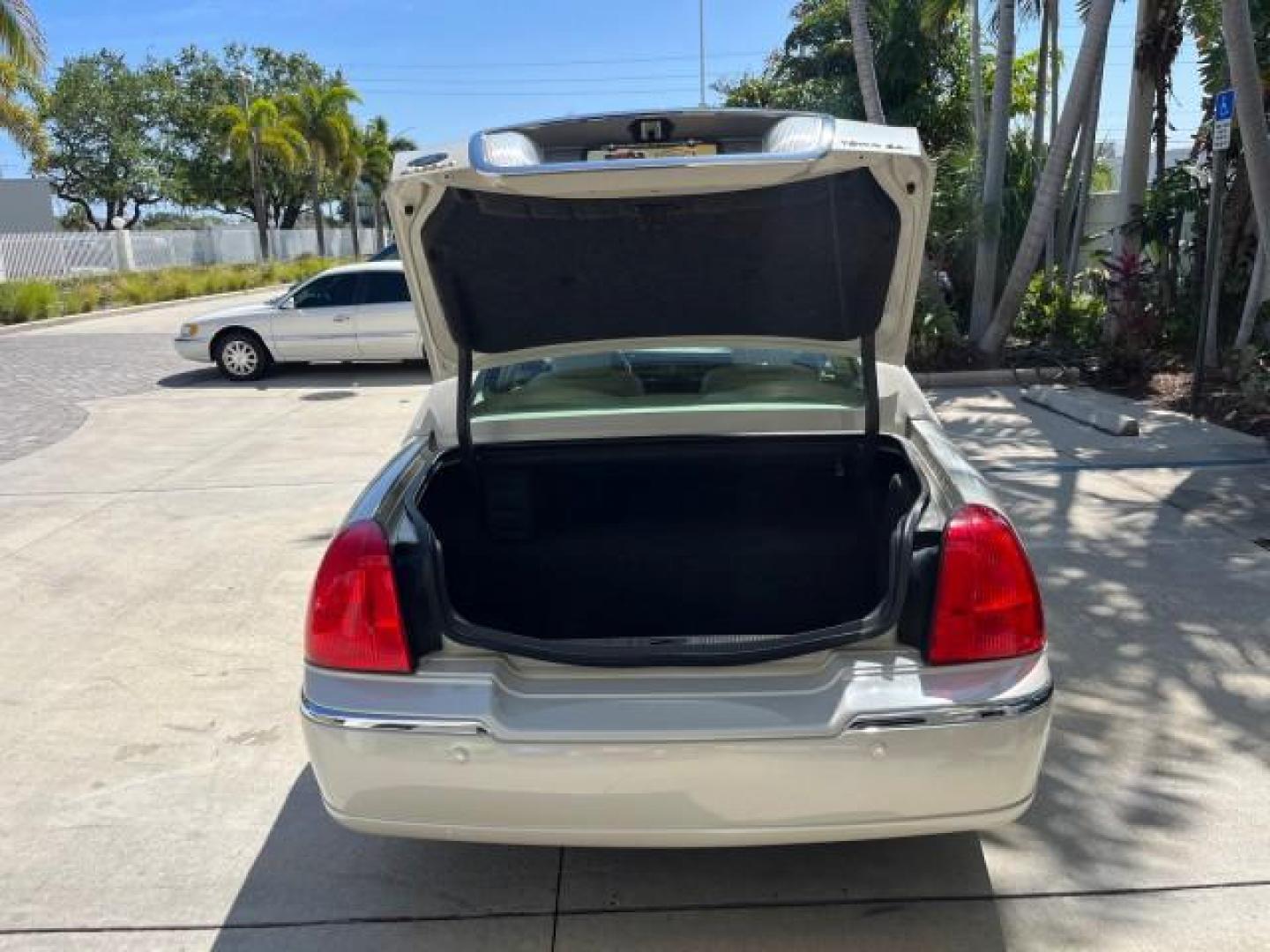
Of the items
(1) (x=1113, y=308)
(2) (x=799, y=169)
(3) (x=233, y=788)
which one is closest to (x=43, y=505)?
(3) (x=233, y=788)

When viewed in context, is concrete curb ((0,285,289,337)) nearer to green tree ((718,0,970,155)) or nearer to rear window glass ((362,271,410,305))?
rear window glass ((362,271,410,305))

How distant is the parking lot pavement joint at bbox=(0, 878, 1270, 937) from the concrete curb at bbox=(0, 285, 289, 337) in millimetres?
20339

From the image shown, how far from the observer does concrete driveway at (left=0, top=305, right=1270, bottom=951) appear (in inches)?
109

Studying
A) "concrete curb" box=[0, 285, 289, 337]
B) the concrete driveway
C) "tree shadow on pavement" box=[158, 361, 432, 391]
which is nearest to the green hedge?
"concrete curb" box=[0, 285, 289, 337]

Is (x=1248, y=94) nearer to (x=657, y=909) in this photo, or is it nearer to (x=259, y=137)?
(x=657, y=909)

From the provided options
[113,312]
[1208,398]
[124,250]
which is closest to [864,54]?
[1208,398]

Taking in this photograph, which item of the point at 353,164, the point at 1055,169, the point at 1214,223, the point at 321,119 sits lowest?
the point at 1214,223

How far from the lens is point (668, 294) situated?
10.5 feet

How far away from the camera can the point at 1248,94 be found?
316 inches

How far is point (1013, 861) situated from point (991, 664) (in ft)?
2.89

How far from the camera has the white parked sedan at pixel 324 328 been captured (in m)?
13.2

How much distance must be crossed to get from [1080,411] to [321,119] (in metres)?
43.8

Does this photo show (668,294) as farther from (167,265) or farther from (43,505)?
(167,265)

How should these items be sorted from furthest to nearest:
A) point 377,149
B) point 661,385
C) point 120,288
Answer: point 377,149 → point 120,288 → point 661,385
